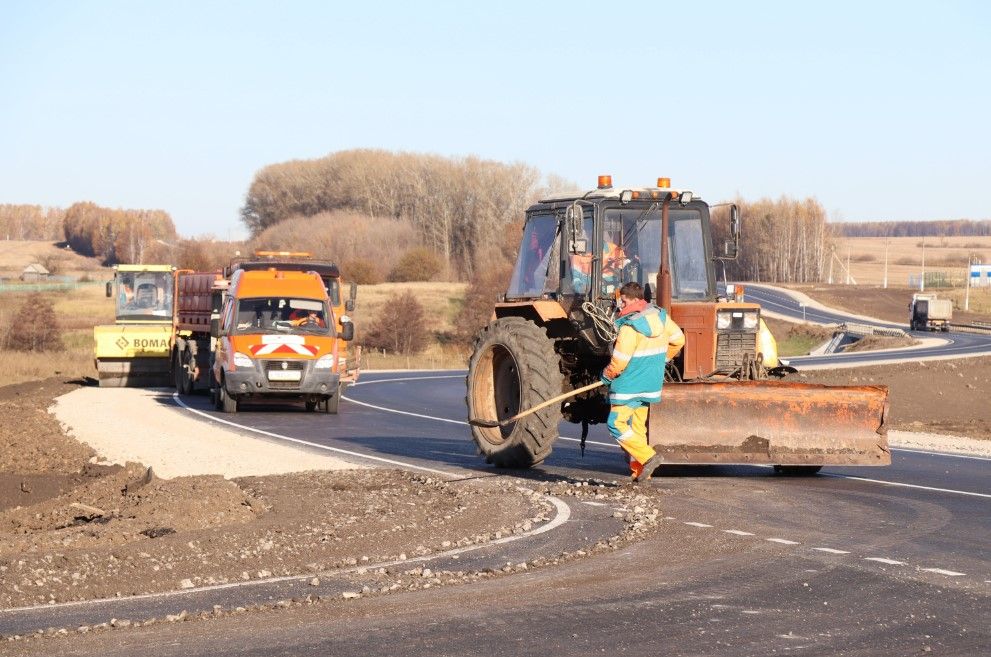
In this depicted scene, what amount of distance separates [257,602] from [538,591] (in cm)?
168

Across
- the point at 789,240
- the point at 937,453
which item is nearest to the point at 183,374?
the point at 937,453

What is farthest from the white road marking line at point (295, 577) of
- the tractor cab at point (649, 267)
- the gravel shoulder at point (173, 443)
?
the gravel shoulder at point (173, 443)

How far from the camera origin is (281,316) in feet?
84.7

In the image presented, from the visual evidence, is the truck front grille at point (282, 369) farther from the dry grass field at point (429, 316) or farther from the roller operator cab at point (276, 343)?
the dry grass field at point (429, 316)

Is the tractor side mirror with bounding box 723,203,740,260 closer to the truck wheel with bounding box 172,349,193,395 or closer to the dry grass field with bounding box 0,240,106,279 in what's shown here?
the truck wheel with bounding box 172,349,193,395

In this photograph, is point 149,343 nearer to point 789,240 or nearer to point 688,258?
point 688,258

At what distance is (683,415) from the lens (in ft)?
44.3

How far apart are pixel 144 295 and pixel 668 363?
2666 cm

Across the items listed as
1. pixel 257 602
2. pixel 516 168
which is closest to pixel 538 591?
pixel 257 602

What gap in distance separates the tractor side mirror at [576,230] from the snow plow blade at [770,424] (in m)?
1.63

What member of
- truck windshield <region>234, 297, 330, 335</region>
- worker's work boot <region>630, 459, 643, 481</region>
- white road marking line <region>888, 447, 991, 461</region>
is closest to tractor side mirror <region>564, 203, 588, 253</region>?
worker's work boot <region>630, 459, 643, 481</region>

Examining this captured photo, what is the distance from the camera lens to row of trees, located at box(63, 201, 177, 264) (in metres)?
169

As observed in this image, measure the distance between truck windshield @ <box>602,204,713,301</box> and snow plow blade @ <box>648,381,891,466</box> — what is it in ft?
4.75

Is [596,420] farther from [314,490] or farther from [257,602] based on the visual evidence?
[257,602]
